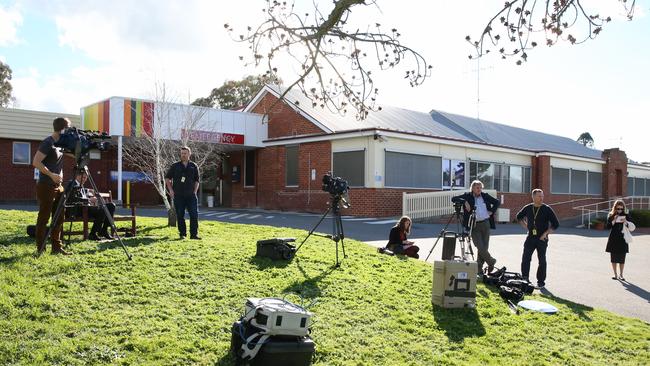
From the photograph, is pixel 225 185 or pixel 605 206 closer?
pixel 225 185

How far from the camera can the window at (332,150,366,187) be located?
68.7 feet

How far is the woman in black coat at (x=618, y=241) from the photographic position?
10.5m

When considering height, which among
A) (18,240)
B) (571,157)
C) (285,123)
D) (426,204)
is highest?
(285,123)

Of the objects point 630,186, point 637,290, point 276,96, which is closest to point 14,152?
point 276,96

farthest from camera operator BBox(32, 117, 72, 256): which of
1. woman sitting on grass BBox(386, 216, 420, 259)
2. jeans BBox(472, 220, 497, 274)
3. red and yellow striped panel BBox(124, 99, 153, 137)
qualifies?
red and yellow striped panel BBox(124, 99, 153, 137)

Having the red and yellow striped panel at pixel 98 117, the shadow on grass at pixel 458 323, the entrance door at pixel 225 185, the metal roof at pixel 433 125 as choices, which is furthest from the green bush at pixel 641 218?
the red and yellow striped panel at pixel 98 117

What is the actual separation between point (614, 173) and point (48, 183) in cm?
3598

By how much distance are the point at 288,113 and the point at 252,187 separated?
4227mm

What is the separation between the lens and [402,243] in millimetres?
10641

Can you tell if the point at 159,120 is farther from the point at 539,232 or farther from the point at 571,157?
the point at 571,157

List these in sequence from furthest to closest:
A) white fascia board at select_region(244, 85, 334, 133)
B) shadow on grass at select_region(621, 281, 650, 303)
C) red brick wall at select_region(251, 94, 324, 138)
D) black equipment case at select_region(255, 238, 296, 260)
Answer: red brick wall at select_region(251, 94, 324, 138) < white fascia board at select_region(244, 85, 334, 133) < shadow on grass at select_region(621, 281, 650, 303) < black equipment case at select_region(255, 238, 296, 260)

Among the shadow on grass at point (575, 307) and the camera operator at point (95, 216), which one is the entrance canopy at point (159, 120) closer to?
the camera operator at point (95, 216)

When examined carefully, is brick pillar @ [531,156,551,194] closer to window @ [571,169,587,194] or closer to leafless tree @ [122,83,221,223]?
window @ [571,169,587,194]

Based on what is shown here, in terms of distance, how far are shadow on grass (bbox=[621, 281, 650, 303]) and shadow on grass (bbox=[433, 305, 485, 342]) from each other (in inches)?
148
